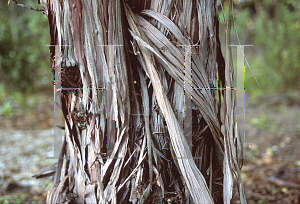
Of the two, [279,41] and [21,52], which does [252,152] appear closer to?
[279,41]

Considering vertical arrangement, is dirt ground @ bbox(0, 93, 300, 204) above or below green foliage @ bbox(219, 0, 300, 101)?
below

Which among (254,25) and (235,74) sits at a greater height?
(254,25)

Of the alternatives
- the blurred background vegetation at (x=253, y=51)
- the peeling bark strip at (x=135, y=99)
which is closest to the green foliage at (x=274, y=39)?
the blurred background vegetation at (x=253, y=51)

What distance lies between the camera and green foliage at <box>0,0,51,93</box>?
1279 millimetres

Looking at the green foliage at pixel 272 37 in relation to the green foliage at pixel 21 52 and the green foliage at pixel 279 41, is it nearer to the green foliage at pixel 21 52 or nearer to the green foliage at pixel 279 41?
the green foliage at pixel 279 41

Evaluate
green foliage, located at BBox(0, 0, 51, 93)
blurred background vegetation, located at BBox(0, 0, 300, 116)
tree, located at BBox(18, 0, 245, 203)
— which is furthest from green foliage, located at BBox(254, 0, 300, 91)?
green foliage, located at BBox(0, 0, 51, 93)

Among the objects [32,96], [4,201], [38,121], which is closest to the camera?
[4,201]

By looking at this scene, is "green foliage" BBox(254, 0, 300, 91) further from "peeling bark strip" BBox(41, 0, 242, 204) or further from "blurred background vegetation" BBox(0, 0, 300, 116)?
"peeling bark strip" BBox(41, 0, 242, 204)

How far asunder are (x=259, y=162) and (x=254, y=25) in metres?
0.93

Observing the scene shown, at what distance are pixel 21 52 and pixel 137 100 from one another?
1.41 meters

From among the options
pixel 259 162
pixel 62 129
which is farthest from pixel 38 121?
pixel 259 162

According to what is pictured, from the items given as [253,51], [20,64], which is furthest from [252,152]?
[20,64]

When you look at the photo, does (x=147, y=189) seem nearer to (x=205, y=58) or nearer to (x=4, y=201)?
(x=205, y=58)

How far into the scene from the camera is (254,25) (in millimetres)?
1451
